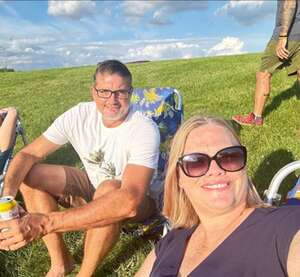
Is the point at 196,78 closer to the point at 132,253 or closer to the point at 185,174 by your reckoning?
the point at 132,253

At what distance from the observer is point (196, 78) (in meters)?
14.9

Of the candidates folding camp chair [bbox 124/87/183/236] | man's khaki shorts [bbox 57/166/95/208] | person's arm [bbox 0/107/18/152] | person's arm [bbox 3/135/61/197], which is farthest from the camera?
person's arm [bbox 0/107/18/152]

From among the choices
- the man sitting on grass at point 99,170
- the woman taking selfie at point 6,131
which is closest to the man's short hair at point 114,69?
the man sitting on grass at point 99,170

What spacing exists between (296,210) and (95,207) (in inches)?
56.9

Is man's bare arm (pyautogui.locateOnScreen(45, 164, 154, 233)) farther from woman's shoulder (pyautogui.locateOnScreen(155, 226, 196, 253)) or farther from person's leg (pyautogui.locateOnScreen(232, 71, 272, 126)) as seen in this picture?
person's leg (pyautogui.locateOnScreen(232, 71, 272, 126))

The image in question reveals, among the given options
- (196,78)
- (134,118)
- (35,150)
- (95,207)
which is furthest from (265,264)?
(196,78)

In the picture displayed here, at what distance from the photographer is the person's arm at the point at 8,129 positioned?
555cm

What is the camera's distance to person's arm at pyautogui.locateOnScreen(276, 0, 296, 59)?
6840 millimetres

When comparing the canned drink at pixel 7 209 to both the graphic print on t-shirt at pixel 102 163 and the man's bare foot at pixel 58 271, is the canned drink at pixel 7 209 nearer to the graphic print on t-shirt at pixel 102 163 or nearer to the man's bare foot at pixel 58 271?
the graphic print on t-shirt at pixel 102 163

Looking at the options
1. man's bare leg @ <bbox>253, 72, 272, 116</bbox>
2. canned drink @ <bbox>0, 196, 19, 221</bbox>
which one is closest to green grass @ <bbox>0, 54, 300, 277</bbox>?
man's bare leg @ <bbox>253, 72, 272, 116</bbox>

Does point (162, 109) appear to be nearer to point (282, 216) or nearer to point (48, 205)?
point (48, 205)

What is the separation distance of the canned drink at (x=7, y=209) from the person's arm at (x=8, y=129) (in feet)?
9.50

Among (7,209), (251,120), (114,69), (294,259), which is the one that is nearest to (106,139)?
(114,69)

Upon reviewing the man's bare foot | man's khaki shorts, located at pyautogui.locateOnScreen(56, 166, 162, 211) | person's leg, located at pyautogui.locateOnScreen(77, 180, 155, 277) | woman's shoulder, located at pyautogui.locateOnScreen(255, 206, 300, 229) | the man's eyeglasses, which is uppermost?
the man's eyeglasses
